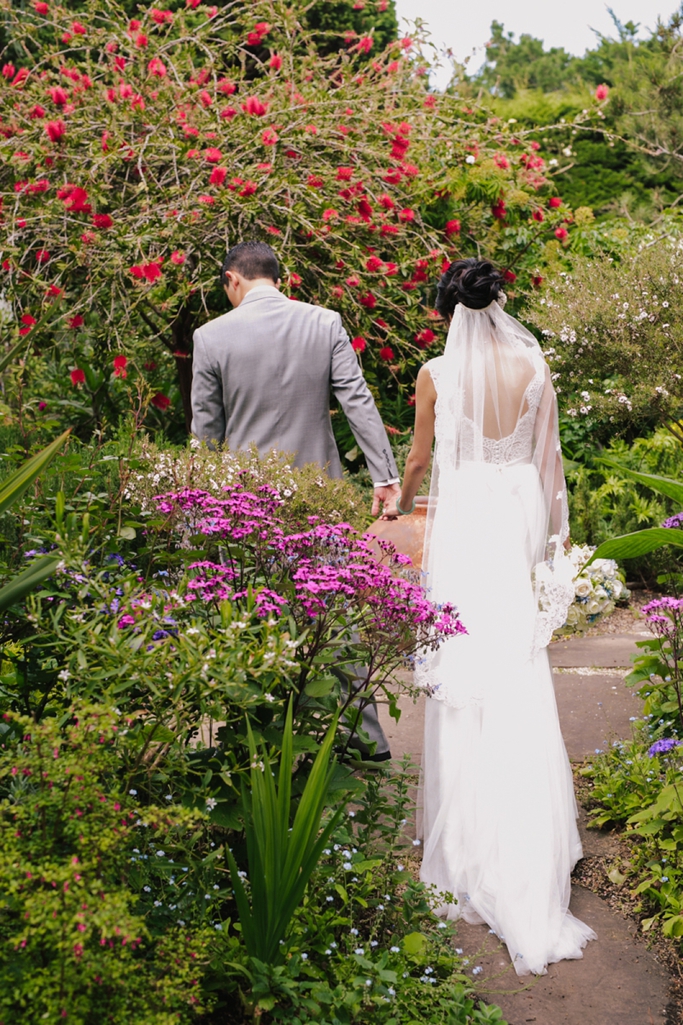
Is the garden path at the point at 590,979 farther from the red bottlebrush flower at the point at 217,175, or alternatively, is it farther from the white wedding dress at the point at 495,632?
the red bottlebrush flower at the point at 217,175

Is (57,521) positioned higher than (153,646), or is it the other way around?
(57,521)

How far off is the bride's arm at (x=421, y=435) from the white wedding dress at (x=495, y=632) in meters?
0.07

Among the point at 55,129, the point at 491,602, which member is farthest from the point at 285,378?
the point at 55,129

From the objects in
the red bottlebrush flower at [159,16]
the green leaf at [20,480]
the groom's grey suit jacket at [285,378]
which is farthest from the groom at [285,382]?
the red bottlebrush flower at [159,16]

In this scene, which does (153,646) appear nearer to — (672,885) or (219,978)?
(219,978)

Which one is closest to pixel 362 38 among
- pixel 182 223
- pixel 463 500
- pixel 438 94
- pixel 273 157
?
pixel 438 94

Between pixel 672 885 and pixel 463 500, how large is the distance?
4.46 feet

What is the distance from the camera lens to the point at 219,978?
2.03m

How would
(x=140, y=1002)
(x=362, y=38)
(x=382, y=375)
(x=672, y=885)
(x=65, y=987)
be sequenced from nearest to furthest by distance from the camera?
1. (x=65, y=987)
2. (x=140, y=1002)
3. (x=672, y=885)
4. (x=362, y=38)
5. (x=382, y=375)

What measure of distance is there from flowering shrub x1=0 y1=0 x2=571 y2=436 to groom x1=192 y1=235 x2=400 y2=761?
1.60 metres

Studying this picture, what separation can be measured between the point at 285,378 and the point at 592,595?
333 cm

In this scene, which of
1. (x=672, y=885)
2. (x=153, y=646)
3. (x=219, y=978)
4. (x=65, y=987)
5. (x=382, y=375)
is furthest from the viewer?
(x=382, y=375)

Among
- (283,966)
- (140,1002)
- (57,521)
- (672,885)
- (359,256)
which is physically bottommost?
(672,885)

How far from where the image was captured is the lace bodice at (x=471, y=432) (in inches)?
123
